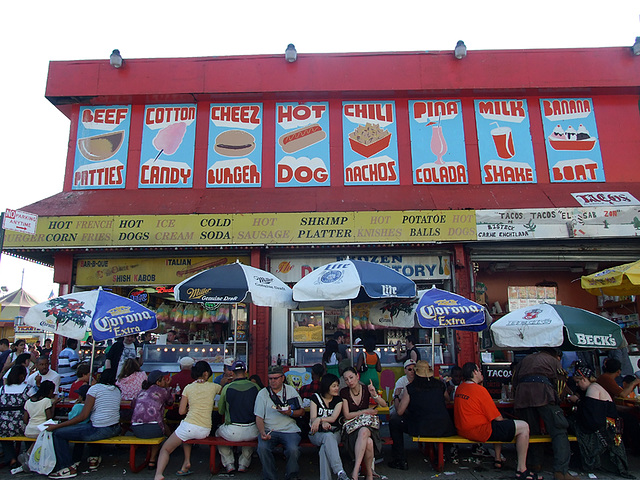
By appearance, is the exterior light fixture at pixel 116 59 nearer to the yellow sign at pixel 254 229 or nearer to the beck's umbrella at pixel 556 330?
the yellow sign at pixel 254 229

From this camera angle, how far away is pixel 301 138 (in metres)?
12.6

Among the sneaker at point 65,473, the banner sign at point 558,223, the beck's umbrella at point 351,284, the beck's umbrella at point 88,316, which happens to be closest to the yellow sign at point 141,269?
the beck's umbrella at point 88,316

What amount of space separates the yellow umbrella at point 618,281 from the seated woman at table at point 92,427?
773cm

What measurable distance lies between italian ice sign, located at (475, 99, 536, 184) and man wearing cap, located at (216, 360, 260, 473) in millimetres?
8696

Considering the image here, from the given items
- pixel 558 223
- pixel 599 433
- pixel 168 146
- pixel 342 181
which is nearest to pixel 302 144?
pixel 342 181

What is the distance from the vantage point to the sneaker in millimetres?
6180

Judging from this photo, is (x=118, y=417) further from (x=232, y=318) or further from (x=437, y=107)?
(x=437, y=107)

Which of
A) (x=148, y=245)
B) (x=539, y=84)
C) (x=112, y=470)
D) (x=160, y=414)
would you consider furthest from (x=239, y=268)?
(x=539, y=84)

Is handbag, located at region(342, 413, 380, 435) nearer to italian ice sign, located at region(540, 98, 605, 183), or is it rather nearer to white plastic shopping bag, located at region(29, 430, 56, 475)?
white plastic shopping bag, located at region(29, 430, 56, 475)

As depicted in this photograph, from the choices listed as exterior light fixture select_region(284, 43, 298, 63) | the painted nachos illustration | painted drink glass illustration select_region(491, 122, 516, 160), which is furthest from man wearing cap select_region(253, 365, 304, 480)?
exterior light fixture select_region(284, 43, 298, 63)

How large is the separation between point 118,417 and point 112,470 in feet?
2.33

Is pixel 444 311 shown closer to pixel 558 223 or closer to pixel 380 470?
pixel 380 470

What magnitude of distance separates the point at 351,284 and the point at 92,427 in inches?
159

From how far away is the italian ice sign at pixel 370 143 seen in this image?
12352 millimetres
